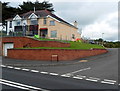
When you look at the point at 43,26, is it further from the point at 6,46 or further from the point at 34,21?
the point at 6,46

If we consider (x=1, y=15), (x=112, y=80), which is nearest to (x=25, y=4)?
(x=1, y=15)

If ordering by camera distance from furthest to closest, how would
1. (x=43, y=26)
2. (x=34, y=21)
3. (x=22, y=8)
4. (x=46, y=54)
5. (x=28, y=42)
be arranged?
(x=22, y=8) < (x=34, y=21) < (x=43, y=26) < (x=28, y=42) < (x=46, y=54)

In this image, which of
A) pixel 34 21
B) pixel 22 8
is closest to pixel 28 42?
pixel 34 21

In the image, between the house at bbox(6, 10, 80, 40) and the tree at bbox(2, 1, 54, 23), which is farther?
the tree at bbox(2, 1, 54, 23)

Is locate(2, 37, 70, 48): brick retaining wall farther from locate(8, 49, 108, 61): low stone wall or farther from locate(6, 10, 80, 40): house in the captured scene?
locate(6, 10, 80, 40): house

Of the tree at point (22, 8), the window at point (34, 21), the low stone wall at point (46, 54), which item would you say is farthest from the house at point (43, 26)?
the low stone wall at point (46, 54)

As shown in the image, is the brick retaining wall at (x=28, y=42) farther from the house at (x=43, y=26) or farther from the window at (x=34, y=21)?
the window at (x=34, y=21)

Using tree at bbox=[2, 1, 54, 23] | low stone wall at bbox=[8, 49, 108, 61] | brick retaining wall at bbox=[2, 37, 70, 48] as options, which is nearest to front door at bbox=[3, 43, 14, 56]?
brick retaining wall at bbox=[2, 37, 70, 48]

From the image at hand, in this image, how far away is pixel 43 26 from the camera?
44.7m

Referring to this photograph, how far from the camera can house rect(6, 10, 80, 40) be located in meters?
43.2

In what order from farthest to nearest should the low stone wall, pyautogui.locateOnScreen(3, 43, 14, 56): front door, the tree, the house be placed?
the tree < the house < pyautogui.locateOnScreen(3, 43, 14, 56): front door < the low stone wall

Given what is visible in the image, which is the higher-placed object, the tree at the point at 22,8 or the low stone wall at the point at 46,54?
the tree at the point at 22,8

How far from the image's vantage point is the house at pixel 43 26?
43.2m

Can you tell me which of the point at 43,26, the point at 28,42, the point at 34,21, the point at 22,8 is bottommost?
the point at 28,42
